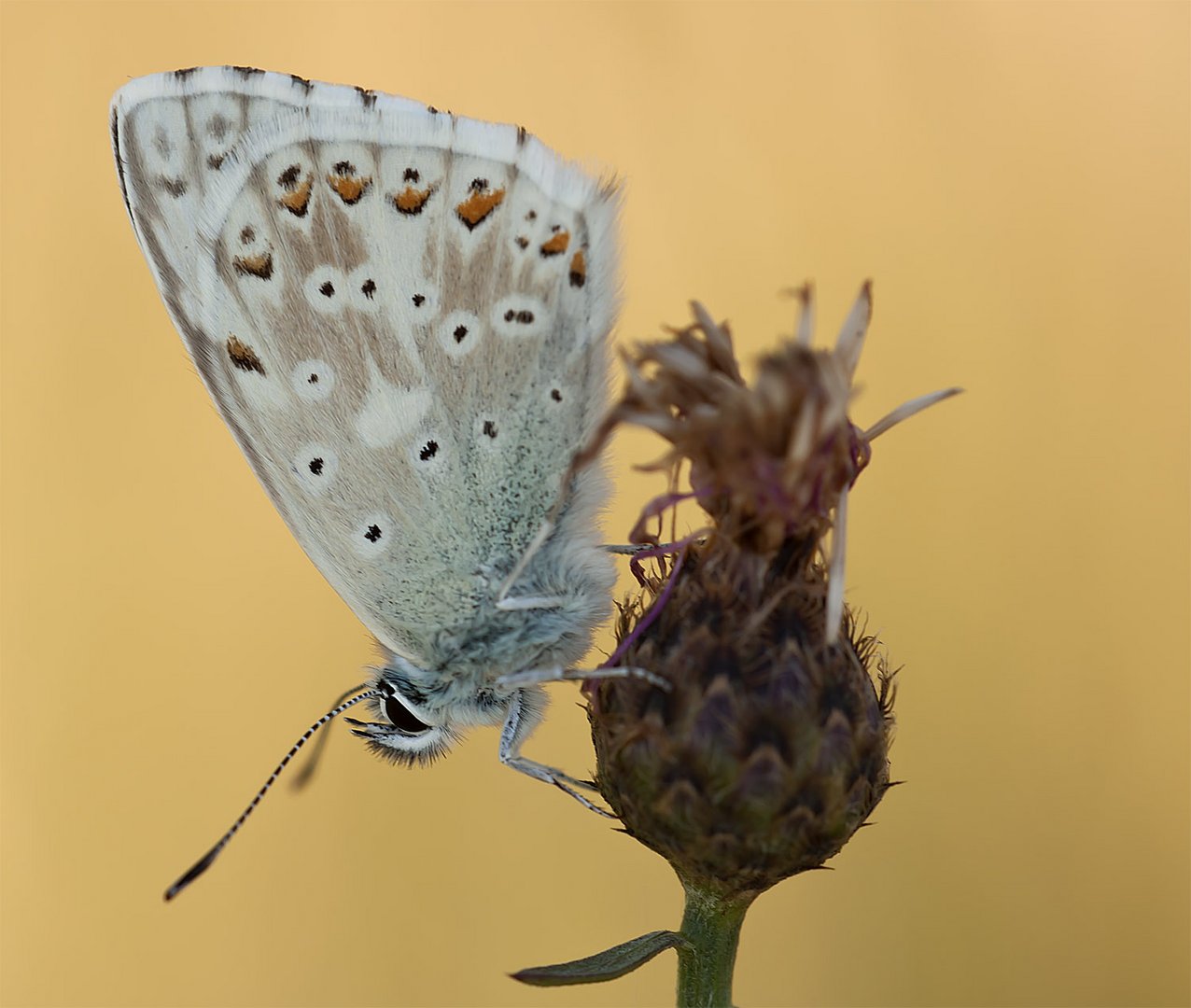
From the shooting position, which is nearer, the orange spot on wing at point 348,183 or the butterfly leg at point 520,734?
the butterfly leg at point 520,734

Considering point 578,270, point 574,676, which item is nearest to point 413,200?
point 578,270

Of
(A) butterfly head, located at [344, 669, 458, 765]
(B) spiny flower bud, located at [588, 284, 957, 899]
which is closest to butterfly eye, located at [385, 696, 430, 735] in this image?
(A) butterfly head, located at [344, 669, 458, 765]

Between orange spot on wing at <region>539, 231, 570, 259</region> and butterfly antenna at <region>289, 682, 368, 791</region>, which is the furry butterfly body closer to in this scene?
orange spot on wing at <region>539, 231, 570, 259</region>

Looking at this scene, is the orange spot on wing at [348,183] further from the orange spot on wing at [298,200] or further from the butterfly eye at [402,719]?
the butterfly eye at [402,719]

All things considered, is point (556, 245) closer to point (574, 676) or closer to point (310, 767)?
point (574, 676)

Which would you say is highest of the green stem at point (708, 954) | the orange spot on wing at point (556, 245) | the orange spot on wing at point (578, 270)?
the orange spot on wing at point (556, 245)

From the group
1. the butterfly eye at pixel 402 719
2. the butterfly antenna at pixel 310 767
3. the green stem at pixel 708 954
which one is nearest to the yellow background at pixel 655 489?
the butterfly antenna at pixel 310 767
